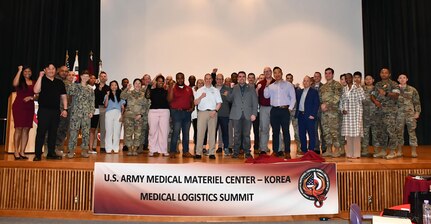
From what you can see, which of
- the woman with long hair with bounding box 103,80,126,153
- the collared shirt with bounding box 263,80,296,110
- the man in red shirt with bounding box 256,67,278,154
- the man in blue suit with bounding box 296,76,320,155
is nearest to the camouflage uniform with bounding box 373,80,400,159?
the man in blue suit with bounding box 296,76,320,155

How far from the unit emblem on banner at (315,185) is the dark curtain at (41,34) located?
7285 millimetres

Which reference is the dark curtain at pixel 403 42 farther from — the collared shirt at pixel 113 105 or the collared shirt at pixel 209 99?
the collared shirt at pixel 113 105

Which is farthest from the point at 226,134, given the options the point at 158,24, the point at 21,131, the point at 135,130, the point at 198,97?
the point at 158,24

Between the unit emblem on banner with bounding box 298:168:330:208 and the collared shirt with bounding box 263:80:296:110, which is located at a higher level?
the collared shirt with bounding box 263:80:296:110

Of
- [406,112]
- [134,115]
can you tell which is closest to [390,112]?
[406,112]

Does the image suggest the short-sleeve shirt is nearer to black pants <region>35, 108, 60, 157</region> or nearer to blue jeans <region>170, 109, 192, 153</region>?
black pants <region>35, 108, 60, 157</region>

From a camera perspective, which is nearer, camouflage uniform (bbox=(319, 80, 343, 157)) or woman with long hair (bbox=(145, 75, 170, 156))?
camouflage uniform (bbox=(319, 80, 343, 157))

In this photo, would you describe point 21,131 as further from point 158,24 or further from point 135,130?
point 158,24

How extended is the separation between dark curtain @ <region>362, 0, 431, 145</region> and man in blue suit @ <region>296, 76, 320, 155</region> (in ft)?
15.6

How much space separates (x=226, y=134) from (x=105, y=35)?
18.7 ft

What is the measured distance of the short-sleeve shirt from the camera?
4621mm

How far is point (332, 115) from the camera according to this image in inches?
217

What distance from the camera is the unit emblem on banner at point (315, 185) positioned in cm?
424

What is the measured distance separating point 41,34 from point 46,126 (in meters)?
5.03
